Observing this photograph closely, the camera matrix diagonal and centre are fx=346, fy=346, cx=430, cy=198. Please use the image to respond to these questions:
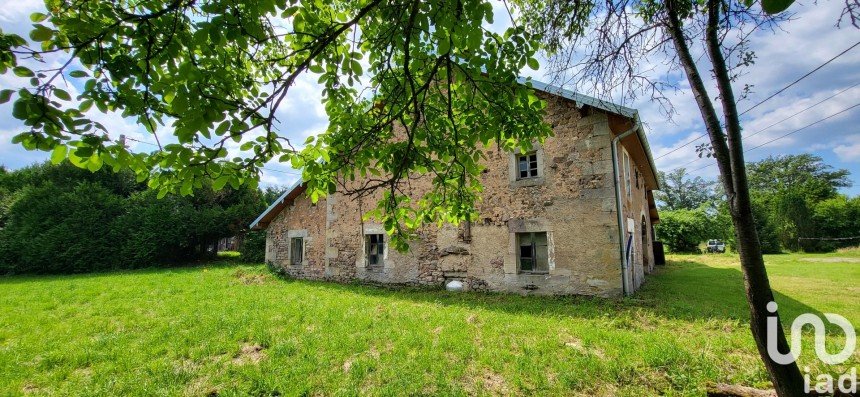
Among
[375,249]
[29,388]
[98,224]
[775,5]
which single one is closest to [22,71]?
[775,5]

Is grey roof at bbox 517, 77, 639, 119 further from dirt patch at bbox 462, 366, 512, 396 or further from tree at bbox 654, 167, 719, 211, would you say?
tree at bbox 654, 167, 719, 211

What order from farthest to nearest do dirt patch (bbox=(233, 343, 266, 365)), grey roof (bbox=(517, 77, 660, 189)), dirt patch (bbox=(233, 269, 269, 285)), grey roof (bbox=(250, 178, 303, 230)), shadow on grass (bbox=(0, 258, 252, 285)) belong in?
shadow on grass (bbox=(0, 258, 252, 285)), grey roof (bbox=(250, 178, 303, 230)), dirt patch (bbox=(233, 269, 269, 285)), grey roof (bbox=(517, 77, 660, 189)), dirt patch (bbox=(233, 343, 266, 365))

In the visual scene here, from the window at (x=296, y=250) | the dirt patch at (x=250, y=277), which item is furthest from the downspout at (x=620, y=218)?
the dirt patch at (x=250, y=277)

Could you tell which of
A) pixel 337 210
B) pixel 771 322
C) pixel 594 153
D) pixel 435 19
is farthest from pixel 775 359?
pixel 337 210

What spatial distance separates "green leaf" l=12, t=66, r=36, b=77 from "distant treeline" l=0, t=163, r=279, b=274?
1911 centimetres

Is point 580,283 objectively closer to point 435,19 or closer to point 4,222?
point 435,19

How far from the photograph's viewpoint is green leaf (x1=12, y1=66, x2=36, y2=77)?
1.68 meters

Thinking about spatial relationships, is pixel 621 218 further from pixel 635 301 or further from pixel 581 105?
pixel 581 105

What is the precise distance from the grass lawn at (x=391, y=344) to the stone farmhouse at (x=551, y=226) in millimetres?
672

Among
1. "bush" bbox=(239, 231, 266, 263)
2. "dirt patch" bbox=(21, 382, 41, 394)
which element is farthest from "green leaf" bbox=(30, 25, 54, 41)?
"bush" bbox=(239, 231, 266, 263)

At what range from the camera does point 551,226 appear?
8.36 m

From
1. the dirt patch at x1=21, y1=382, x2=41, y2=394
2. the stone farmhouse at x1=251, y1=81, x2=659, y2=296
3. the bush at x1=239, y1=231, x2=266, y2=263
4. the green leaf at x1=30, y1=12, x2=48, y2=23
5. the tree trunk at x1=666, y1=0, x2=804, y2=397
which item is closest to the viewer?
the green leaf at x1=30, y1=12, x2=48, y2=23

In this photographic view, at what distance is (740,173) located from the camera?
2.68 meters

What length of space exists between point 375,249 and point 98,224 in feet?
53.7
